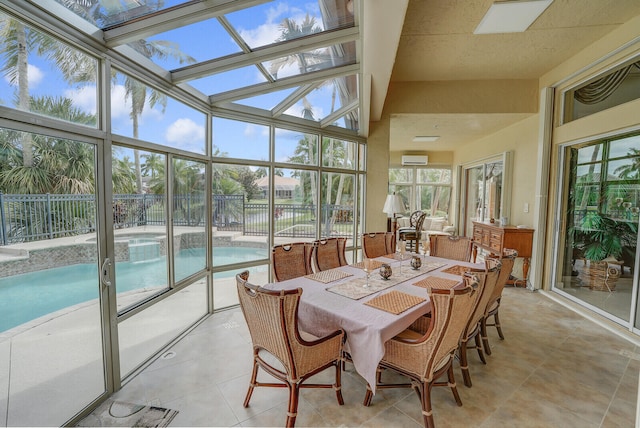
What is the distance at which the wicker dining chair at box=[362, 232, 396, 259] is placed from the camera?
3.77 m

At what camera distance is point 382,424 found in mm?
1905

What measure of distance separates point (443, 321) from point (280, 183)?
2930mm

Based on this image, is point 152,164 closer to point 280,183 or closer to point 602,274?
point 280,183

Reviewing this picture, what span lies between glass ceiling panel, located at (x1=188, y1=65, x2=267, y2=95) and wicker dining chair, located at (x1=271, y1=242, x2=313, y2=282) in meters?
1.81

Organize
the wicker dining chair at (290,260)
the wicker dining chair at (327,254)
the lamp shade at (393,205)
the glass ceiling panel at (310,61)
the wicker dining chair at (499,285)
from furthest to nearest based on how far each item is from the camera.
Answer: the lamp shade at (393,205) < the wicker dining chair at (327,254) < the wicker dining chair at (290,260) < the glass ceiling panel at (310,61) < the wicker dining chair at (499,285)

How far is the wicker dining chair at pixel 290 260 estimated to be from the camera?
287 centimetres

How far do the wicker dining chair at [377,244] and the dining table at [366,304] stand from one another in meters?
0.83

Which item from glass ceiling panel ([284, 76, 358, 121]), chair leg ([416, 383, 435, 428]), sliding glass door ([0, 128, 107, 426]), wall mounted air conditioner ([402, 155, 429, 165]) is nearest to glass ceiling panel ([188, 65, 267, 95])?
glass ceiling panel ([284, 76, 358, 121])

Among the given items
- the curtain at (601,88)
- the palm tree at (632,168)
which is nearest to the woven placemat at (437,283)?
the palm tree at (632,168)

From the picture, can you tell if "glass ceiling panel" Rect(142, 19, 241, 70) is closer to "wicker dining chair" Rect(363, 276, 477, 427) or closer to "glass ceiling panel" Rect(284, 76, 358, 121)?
"glass ceiling panel" Rect(284, 76, 358, 121)

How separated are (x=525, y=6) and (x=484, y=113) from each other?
2.26m

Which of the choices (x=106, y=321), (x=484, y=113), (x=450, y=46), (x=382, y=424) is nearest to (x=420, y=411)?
(x=382, y=424)

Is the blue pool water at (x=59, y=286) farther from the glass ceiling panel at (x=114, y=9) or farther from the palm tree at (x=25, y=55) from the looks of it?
the glass ceiling panel at (x=114, y=9)

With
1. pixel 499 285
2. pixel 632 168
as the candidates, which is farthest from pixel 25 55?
pixel 632 168
